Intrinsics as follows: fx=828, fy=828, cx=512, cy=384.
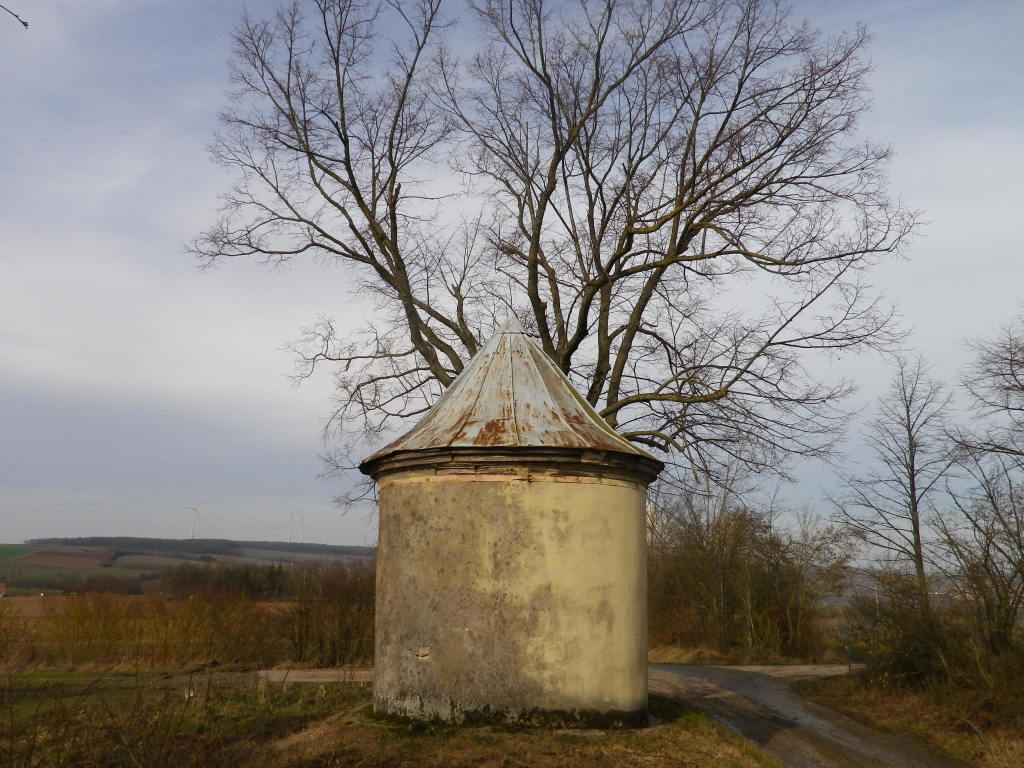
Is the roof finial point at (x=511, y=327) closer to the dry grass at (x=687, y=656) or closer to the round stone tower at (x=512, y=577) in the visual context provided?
the round stone tower at (x=512, y=577)

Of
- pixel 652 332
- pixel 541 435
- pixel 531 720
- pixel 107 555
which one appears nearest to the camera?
pixel 531 720

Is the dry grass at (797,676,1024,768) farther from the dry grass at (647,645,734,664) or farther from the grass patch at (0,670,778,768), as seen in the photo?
the dry grass at (647,645,734,664)

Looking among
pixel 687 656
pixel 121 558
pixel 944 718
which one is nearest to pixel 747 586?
pixel 687 656

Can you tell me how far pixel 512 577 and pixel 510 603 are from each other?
0.27 metres

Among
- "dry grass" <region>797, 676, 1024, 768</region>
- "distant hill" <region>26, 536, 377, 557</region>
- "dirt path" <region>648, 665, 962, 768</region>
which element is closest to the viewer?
"dirt path" <region>648, 665, 962, 768</region>

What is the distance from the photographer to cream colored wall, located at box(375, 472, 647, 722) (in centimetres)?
878

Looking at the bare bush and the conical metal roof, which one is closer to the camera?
the conical metal roof

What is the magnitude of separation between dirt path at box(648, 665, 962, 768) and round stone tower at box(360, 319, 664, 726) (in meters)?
2.89

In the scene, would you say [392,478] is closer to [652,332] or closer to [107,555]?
[652,332]

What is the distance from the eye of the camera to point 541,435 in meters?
9.34

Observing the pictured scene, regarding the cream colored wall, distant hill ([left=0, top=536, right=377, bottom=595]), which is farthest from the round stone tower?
distant hill ([left=0, top=536, right=377, bottom=595])

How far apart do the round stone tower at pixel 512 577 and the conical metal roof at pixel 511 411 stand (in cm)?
3

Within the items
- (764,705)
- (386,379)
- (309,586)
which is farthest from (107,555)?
(764,705)

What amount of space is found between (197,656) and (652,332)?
13.3m
